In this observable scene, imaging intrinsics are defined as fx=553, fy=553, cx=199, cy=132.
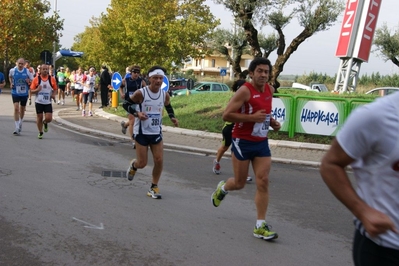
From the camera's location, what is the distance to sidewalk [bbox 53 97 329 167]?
1265cm

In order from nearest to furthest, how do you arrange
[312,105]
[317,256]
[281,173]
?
[317,256] → [281,173] → [312,105]

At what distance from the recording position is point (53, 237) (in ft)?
18.5

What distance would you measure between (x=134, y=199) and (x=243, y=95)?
8.01 feet

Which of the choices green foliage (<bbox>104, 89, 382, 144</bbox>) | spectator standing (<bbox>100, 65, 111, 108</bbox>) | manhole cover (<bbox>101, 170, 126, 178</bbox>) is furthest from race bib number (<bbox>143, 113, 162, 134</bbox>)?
spectator standing (<bbox>100, 65, 111, 108</bbox>)

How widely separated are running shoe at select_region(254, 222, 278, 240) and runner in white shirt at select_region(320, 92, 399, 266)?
3247mm

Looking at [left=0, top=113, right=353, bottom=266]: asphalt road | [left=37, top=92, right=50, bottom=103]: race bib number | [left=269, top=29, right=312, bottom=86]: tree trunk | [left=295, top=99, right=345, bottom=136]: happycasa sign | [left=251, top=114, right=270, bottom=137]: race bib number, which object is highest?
[left=269, top=29, right=312, bottom=86]: tree trunk

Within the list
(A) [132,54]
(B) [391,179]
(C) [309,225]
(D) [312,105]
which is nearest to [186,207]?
(C) [309,225]

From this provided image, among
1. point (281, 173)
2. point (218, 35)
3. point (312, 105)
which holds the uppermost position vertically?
point (218, 35)

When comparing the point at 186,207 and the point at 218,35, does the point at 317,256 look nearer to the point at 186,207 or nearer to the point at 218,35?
the point at 186,207

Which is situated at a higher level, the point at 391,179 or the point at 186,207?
the point at 391,179

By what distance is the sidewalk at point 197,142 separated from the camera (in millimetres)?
12648

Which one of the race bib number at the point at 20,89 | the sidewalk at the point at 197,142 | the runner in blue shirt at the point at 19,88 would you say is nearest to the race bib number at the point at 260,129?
the sidewalk at the point at 197,142

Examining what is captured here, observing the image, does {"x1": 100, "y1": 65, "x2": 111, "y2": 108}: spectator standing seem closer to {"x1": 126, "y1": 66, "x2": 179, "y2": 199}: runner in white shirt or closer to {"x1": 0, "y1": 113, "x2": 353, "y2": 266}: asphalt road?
{"x1": 0, "y1": 113, "x2": 353, "y2": 266}: asphalt road

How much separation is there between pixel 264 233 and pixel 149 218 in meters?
1.45
